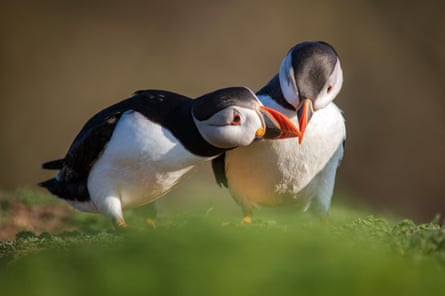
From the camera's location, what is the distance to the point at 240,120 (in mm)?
6254

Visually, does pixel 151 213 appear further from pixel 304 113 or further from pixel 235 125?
pixel 304 113

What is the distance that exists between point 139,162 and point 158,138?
9.2 inches

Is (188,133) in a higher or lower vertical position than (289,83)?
lower

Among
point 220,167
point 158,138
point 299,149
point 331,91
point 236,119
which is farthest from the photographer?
point 220,167

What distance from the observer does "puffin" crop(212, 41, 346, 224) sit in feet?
20.5

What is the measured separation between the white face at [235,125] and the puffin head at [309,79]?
0.97 ft

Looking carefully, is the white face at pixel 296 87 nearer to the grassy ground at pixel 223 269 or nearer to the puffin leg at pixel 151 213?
the puffin leg at pixel 151 213

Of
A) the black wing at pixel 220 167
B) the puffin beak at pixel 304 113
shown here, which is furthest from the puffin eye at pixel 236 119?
the black wing at pixel 220 167

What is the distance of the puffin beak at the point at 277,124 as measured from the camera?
20.6 feet

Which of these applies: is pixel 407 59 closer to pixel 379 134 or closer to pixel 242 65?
pixel 379 134

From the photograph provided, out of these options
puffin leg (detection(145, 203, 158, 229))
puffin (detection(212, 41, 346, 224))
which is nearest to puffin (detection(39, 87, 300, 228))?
puffin (detection(212, 41, 346, 224))

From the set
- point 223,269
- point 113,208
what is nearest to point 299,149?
point 113,208

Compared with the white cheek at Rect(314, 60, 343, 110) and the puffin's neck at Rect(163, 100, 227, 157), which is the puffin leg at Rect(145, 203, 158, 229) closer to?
the puffin's neck at Rect(163, 100, 227, 157)

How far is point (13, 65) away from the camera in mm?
17766
